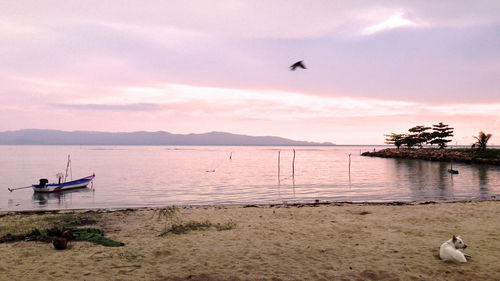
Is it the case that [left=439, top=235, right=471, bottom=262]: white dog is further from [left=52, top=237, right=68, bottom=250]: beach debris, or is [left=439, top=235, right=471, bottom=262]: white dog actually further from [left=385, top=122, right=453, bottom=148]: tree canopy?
[left=385, top=122, right=453, bottom=148]: tree canopy

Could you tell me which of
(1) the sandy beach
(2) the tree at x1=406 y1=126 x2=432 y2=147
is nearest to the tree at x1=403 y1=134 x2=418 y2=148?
(2) the tree at x1=406 y1=126 x2=432 y2=147

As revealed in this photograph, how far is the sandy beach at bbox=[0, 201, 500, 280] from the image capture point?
324 inches

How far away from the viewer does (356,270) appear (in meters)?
8.43

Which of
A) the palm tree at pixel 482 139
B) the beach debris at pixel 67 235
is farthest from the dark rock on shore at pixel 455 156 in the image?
the beach debris at pixel 67 235

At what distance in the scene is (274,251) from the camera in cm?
1019

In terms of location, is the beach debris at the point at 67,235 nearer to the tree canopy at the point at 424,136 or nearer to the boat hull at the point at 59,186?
the boat hull at the point at 59,186

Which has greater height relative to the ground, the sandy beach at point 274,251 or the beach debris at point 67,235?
the beach debris at point 67,235

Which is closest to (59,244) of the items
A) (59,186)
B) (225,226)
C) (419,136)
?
(225,226)

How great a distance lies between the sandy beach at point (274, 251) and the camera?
324 inches

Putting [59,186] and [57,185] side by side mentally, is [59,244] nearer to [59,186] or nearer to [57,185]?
[57,185]

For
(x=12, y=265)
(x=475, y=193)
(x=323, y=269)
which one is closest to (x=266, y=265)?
(x=323, y=269)

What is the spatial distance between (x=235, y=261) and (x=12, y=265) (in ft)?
20.1

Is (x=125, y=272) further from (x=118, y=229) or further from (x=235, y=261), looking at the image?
(x=118, y=229)

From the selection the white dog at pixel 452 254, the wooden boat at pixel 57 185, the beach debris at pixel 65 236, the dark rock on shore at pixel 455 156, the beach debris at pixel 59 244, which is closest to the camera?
the white dog at pixel 452 254
